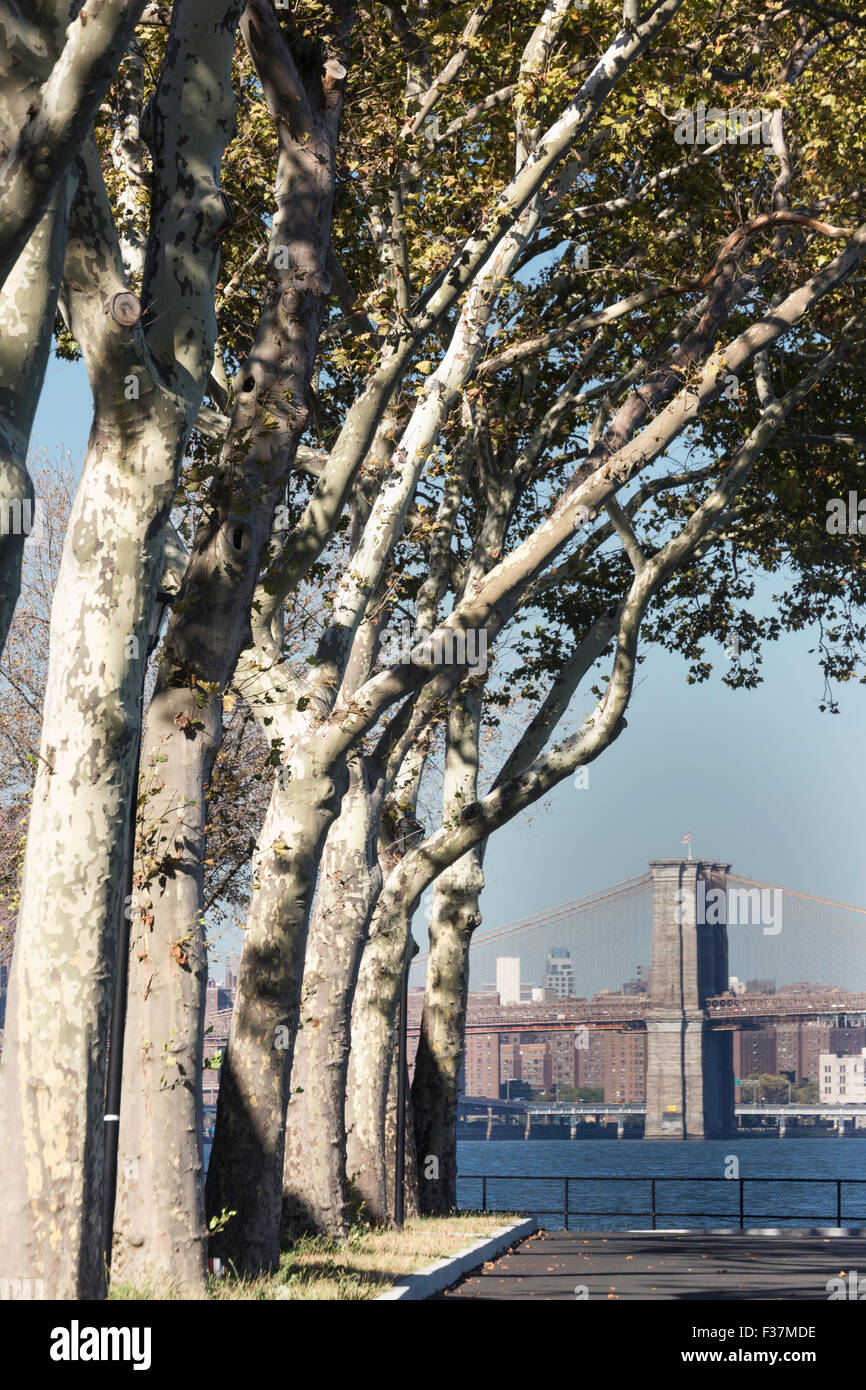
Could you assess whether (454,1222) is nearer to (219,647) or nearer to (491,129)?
(219,647)

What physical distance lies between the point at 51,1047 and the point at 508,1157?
121251 millimetres

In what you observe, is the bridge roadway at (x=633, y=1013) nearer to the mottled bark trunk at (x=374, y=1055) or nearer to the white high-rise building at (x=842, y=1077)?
the white high-rise building at (x=842, y=1077)

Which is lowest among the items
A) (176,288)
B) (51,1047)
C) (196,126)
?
(51,1047)

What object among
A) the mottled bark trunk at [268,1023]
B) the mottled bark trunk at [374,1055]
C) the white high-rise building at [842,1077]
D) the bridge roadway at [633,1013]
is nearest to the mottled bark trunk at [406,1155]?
the mottled bark trunk at [374,1055]

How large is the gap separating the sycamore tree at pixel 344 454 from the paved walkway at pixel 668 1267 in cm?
178

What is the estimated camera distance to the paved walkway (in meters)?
12.0

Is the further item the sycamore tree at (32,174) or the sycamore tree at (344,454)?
the sycamore tree at (344,454)

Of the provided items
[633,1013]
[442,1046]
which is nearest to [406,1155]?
[442,1046]

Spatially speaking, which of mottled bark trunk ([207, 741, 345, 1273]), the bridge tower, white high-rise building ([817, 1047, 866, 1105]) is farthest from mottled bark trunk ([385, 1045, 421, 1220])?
white high-rise building ([817, 1047, 866, 1105])

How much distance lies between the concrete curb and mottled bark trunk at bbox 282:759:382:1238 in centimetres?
101

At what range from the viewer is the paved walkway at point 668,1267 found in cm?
1195

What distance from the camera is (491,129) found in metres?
13.6

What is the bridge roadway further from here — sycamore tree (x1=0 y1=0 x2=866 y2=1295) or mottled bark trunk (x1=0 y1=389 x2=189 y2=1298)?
mottled bark trunk (x1=0 y1=389 x2=189 y2=1298)
